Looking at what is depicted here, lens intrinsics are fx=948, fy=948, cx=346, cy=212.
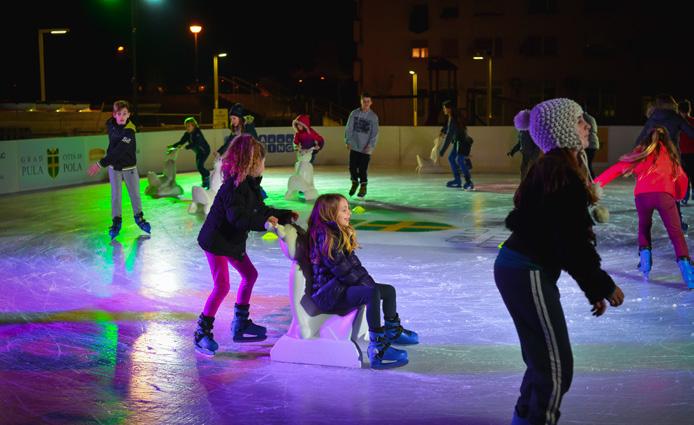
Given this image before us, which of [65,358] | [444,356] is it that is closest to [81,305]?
[65,358]

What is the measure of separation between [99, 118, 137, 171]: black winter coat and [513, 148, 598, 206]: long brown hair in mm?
7850

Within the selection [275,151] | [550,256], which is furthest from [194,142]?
[550,256]

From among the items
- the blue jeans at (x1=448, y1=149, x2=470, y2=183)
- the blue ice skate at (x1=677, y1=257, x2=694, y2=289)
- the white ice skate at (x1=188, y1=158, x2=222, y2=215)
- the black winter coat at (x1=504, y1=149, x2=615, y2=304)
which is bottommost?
the blue ice skate at (x1=677, y1=257, x2=694, y2=289)

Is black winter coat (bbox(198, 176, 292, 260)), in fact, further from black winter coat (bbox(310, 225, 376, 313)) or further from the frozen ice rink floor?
the frozen ice rink floor

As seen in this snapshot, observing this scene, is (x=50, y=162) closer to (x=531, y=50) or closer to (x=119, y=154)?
(x=119, y=154)

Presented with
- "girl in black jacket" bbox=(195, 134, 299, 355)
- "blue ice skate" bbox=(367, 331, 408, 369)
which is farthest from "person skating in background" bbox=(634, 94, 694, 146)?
"girl in black jacket" bbox=(195, 134, 299, 355)

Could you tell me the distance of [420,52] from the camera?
170ft

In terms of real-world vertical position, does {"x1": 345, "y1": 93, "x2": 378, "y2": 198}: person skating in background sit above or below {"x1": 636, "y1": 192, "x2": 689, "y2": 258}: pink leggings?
above

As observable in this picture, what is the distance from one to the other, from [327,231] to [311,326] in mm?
609

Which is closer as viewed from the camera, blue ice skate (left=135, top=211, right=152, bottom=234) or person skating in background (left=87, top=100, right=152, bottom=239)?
person skating in background (left=87, top=100, right=152, bottom=239)

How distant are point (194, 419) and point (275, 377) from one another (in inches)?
33.7

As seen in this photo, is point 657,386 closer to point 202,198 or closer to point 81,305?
point 81,305

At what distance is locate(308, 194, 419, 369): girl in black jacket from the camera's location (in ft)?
18.4

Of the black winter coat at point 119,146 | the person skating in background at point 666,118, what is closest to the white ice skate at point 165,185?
the black winter coat at point 119,146
